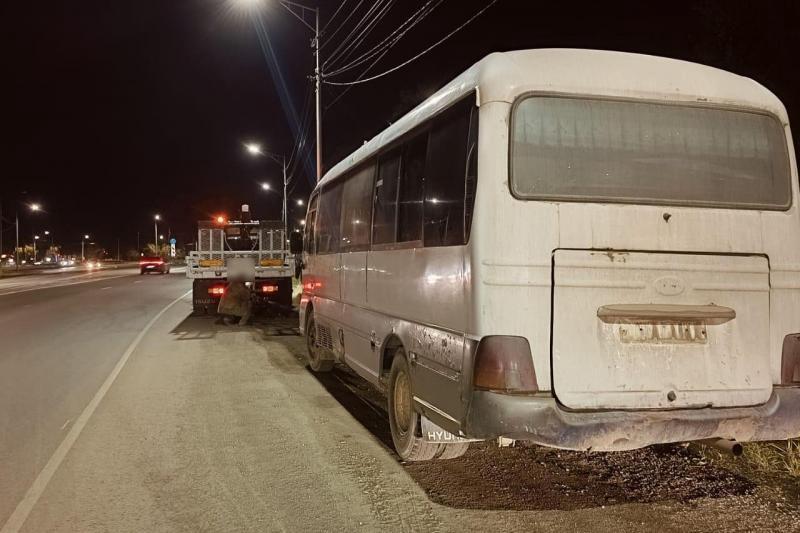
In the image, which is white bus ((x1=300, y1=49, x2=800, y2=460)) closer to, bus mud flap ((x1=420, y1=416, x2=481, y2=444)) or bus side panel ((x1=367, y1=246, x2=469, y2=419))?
bus side panel ((x1=367, y1=246, x2=469, y2=419))

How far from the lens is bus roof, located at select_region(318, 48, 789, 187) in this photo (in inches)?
161

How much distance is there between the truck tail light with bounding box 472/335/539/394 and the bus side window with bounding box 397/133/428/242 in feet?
4.43

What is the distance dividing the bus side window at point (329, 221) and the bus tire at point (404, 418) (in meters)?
2.73

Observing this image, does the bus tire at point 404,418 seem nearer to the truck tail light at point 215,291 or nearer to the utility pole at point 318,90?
the truck tail light at point 215,291

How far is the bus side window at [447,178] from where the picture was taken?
14.1 feet

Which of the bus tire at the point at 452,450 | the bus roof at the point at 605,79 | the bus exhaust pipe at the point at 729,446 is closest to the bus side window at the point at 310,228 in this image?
the bus tire at the point at 452,450

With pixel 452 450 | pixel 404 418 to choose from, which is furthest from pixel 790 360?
pixel 404 418

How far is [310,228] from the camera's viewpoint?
33.4 ft

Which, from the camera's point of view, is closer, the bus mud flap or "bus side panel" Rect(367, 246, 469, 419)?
"bus side panel" Rect(367, 246, 469, 419)

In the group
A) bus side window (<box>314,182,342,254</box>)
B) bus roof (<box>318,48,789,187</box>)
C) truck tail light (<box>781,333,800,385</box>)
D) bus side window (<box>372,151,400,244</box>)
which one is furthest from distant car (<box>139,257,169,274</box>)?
truck tail light (<box>781,333,800,385</box>)

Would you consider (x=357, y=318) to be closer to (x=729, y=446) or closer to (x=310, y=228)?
(x=310, y=228)

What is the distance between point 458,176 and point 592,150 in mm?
893

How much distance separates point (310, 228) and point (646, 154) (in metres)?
6.64

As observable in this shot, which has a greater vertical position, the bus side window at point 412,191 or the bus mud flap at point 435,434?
the bus side window at point 412,191
